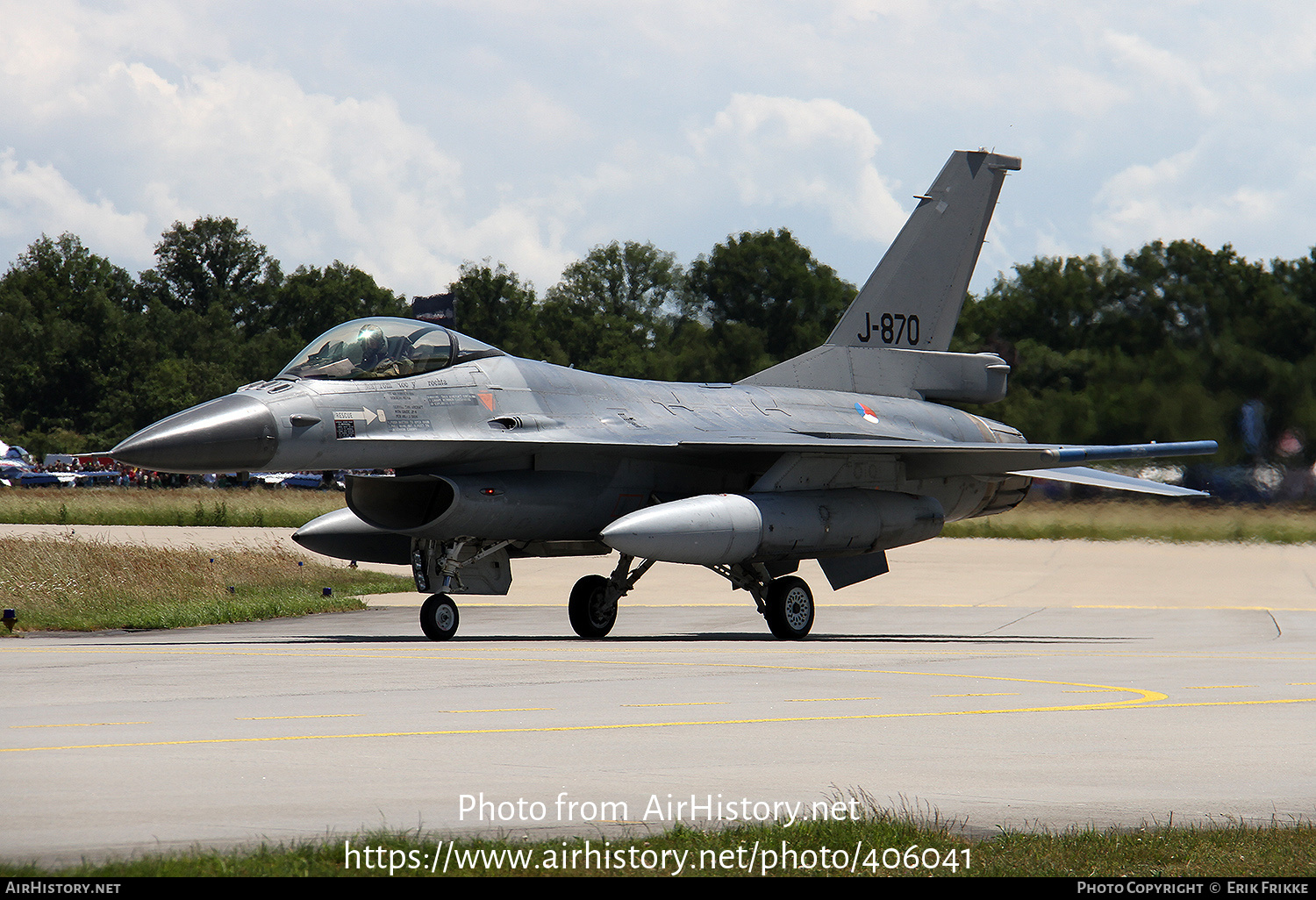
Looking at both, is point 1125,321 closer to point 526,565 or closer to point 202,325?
point 526,565

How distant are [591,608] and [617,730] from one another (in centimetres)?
850

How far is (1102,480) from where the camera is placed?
1991 cm

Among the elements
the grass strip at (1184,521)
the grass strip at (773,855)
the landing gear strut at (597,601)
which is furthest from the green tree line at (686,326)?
the grass strip at (773,855)

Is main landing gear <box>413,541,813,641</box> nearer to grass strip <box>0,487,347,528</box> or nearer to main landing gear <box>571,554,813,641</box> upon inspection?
main landing gear <box>571,554,813,641</box>

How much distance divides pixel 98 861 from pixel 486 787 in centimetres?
184

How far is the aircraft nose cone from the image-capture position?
13.4 m

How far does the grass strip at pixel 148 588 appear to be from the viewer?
59.9ft

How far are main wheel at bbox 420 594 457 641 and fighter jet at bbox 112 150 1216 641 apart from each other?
0.07 ft

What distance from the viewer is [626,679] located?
11.0 m

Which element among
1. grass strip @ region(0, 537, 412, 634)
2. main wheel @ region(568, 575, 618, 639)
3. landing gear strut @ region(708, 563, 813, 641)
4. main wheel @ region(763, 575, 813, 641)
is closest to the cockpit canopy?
main wheel @ region(568, 575, 618, 639)

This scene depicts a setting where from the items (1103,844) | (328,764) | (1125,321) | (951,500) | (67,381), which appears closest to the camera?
(1103,844)

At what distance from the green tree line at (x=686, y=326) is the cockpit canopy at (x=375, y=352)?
55.0 ft

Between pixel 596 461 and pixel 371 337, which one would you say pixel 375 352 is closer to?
pixel 371 337
